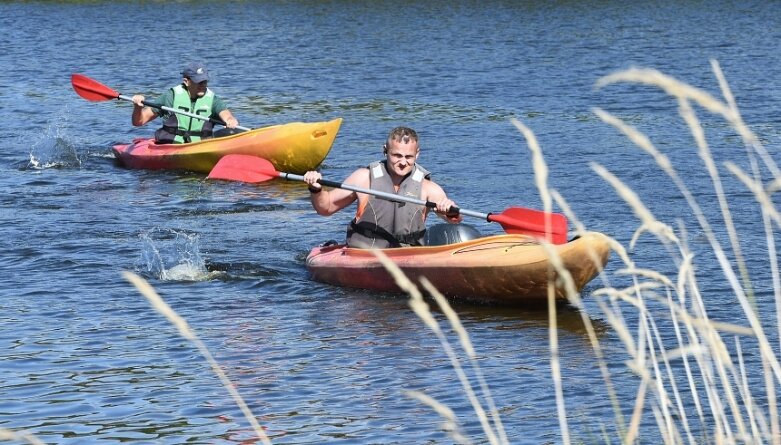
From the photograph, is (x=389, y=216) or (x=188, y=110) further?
(x=188, y=110)

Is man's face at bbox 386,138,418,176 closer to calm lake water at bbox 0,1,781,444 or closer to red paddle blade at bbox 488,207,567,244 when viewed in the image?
red paddle blade at bbox 488,207,567,244

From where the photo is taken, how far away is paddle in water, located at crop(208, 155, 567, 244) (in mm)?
8042

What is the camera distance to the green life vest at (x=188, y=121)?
1347 cm

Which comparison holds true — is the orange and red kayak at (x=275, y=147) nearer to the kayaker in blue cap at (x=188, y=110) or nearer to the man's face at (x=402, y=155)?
the kayaker in blue cap at (x=188, y=110)

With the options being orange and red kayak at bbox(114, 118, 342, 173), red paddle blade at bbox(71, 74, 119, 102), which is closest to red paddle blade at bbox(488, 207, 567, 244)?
orange and red kayak at bbox(114, 118, 342, 173)

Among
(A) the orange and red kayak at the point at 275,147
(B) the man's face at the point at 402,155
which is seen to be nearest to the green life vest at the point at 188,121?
(A) the orange and red kayak at the point at 275,147

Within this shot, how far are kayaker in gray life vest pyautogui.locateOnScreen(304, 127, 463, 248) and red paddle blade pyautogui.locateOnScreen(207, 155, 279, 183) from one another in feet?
1.55

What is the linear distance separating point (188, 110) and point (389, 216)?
538 centimetres

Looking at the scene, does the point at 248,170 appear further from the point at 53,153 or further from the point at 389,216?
the point at 53,153

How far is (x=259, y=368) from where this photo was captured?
22.2 ft

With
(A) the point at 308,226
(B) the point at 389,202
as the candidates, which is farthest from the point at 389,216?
(A) the point at 308,226

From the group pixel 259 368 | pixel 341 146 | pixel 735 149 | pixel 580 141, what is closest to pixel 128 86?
pixel 341 146

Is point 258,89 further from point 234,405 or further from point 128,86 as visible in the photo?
point 234,405

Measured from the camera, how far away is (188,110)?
44.7ft
